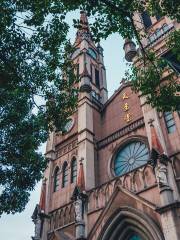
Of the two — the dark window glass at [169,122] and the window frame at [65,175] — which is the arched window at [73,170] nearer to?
the window frame at [65,175]

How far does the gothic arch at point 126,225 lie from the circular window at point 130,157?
13.5ft

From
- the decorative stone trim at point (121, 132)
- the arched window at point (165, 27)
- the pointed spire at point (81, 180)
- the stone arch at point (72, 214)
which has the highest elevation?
the arched window at point (165, 27)

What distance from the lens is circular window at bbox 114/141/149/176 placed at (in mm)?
19016

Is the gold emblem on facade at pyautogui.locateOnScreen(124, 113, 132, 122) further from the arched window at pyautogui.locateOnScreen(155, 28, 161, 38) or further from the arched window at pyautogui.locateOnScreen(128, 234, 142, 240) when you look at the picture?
the arched window at pyautogui.locateOnScreen(128, 234, 142, 240)

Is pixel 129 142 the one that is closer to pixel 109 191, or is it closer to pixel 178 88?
pixel 109 191

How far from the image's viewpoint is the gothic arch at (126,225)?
14383mm

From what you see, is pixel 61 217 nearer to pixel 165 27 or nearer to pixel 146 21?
pixel 165 27

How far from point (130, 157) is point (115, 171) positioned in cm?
141

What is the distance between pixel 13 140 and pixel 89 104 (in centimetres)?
1306

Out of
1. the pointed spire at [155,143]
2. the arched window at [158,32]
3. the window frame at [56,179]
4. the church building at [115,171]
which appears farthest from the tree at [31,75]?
the arched window at [158,32]

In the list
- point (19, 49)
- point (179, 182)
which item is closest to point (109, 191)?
point (179, 182)

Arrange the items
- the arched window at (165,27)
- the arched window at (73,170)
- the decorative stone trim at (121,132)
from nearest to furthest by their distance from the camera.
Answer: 1. the decorative stone trim at (121,132)
2. the arched window at (73,170)
3. the arched window at (165,27)

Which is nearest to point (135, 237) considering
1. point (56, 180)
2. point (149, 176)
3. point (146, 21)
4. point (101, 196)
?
point (101, 196)

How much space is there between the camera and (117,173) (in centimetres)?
1972
